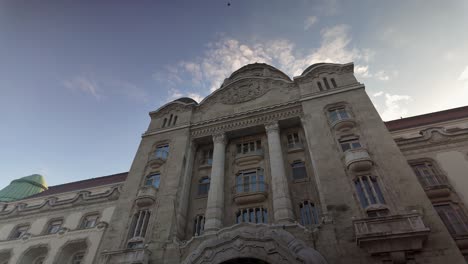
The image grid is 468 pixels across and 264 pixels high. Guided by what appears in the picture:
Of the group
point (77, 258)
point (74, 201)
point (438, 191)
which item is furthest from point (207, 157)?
point (438, 191)

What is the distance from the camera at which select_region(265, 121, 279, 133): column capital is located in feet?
87.2

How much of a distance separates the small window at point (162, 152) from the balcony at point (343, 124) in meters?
17.4

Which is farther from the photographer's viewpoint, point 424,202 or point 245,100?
point 245,100

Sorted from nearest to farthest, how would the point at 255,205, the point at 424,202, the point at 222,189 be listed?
the point at 424,202, the point at 255,205, the point at 222,189

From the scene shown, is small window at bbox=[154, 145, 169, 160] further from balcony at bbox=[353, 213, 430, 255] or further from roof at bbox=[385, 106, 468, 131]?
roof at bbox=[385, 106, 468, 131]

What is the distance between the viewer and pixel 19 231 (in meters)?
32.1

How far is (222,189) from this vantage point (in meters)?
23.5

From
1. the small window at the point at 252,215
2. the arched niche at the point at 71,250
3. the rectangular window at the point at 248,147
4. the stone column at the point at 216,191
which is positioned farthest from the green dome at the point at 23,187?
the small window at the point at 252,215

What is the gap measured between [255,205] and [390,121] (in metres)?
23.8

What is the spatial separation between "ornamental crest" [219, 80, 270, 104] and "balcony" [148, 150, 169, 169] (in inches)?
379

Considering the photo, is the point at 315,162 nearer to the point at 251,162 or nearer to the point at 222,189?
the point at 251,162

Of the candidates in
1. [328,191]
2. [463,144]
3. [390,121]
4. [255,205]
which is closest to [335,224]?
[328,191]

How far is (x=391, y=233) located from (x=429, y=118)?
23907 mm

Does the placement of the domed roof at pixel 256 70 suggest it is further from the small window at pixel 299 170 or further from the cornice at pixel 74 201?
the cornice at pixel 74 201
